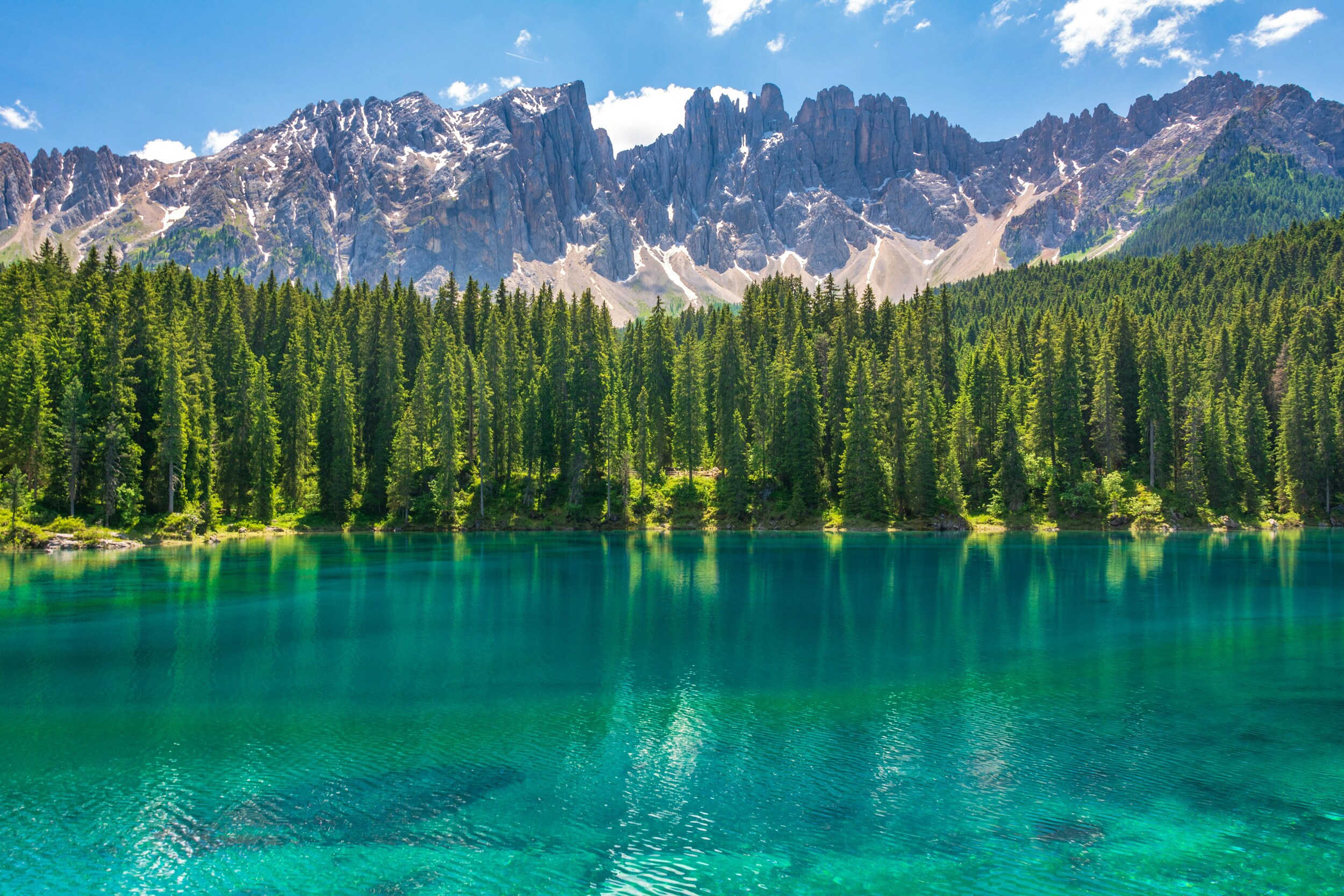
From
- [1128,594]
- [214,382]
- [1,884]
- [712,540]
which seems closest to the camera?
[1,884]

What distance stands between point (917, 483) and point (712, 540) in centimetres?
2499

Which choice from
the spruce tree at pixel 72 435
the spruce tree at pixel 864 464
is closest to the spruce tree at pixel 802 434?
the spruce tree at pixel 864 464

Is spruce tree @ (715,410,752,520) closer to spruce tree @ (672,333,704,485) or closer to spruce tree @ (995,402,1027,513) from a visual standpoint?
spruce tree @ (672,333,704,485)

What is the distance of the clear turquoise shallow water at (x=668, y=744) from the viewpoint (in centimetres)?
1331

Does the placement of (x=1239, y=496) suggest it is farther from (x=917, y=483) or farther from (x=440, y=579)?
(x=440, y=579)

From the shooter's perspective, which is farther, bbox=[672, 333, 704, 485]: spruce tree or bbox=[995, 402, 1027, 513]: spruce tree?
bbox=[672, 333, 704, 485]: spruce tree

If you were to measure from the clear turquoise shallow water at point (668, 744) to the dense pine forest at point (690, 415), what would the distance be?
42.3 m

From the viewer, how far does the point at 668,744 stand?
1909 centimetres

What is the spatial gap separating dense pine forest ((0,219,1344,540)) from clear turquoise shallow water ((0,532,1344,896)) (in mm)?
42326

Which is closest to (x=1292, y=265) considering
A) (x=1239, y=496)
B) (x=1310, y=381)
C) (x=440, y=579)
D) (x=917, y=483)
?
(x=1310, y=381)

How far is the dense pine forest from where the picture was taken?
7944cm

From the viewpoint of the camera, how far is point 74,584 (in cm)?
4272

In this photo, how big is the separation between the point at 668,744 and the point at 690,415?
73116 mm

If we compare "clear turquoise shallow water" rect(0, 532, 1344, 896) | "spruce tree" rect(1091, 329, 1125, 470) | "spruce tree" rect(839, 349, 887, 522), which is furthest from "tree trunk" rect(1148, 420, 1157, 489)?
"clear turquoise shallow water" rect(0, 532, 1344, 896)
